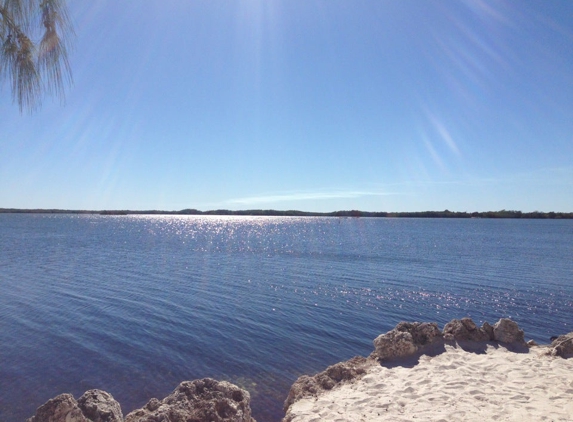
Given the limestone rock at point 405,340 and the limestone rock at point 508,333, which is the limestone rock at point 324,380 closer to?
the limestone rock at point 405,340

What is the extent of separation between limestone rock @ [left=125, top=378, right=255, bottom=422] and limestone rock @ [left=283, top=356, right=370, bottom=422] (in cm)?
161

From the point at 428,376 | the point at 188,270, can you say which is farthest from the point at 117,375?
the point at 188,270

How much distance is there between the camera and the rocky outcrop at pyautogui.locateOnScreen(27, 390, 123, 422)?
5770mm

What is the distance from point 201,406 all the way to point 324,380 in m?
3.23

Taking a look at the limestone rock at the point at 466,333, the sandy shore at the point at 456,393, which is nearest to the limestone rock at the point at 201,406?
the sandy shore at the point at 456,393

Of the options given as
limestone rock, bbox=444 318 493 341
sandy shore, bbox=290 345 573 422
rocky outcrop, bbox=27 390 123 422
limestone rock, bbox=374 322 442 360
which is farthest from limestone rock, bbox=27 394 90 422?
limestone rock, bbox=444 318 493 341

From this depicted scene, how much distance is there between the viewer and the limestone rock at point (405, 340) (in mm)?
10031

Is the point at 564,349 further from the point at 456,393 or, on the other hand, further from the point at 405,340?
the point at 456,393

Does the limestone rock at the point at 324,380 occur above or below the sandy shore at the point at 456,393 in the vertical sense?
below

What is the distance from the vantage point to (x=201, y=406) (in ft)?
21.7

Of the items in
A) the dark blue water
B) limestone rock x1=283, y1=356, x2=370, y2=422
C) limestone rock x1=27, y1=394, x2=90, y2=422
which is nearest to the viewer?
limestone rock x1=27, y1=394, x2=90, y2=422

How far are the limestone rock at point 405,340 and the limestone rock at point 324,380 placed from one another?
743mm

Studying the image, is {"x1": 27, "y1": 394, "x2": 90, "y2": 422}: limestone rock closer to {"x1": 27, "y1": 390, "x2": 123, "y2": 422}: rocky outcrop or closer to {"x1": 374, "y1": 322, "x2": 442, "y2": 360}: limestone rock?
{"x1": 27, "y1": 390, "x2": 123, "y2": 422}: rocky outcrop

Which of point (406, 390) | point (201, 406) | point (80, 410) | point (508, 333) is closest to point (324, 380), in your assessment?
point (406, 390)
